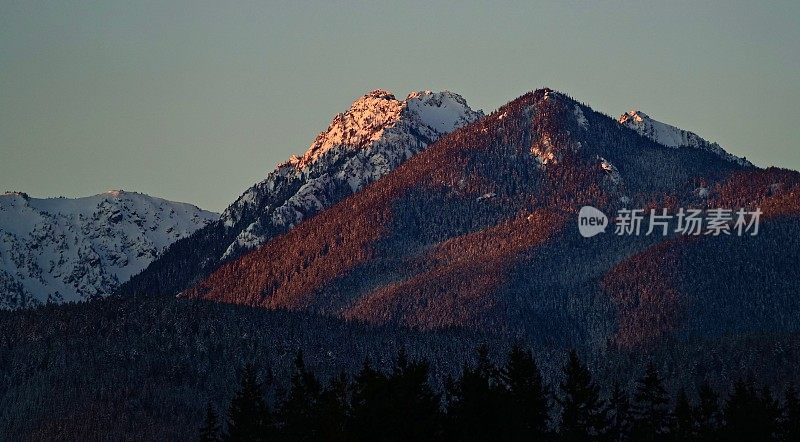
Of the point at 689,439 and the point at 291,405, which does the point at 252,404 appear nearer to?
the point at 291,405

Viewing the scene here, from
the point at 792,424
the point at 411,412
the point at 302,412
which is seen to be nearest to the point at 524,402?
the point at 302,412

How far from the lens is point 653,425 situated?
171 meters

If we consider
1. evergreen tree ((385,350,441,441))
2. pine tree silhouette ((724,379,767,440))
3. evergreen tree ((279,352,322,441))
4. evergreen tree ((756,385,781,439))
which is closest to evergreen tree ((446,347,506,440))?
evergreen tree ((385,350,441,441))

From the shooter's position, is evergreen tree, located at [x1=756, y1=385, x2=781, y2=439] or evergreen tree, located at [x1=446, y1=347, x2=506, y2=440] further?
evergreen tree, located at [x1=756, y1=385, x2=781, y2=439]

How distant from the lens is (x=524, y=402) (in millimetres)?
166500

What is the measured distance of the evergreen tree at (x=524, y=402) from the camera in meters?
160

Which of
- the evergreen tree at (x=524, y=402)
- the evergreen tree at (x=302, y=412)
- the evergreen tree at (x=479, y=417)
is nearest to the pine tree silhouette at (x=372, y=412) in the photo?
the evergreen tree at (x=479, y=417)

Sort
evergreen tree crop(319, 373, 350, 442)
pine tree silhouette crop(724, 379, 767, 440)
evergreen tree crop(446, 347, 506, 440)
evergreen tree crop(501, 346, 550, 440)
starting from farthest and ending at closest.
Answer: pine tree silhouette crop(724, 379, 767, 440), evergreen tree crop(501, 346, 550, 440), evergreen tree crop(446, 347, 506, 440), evergreen tree crop(319, 373, 350, 442)

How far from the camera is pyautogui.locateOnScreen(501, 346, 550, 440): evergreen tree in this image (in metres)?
160

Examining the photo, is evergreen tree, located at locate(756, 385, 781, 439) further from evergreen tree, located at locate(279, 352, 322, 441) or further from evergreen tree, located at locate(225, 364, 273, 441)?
evergreen tree, located at locate(225, 364, 273, 441)

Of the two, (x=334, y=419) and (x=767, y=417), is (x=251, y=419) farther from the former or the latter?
(x=767, y=417)

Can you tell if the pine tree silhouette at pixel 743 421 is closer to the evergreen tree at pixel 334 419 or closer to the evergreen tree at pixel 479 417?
the evergreen tree at pixel 479 417

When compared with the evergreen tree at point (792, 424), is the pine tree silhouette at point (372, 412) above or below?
below

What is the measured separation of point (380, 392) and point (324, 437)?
591 centimetres
